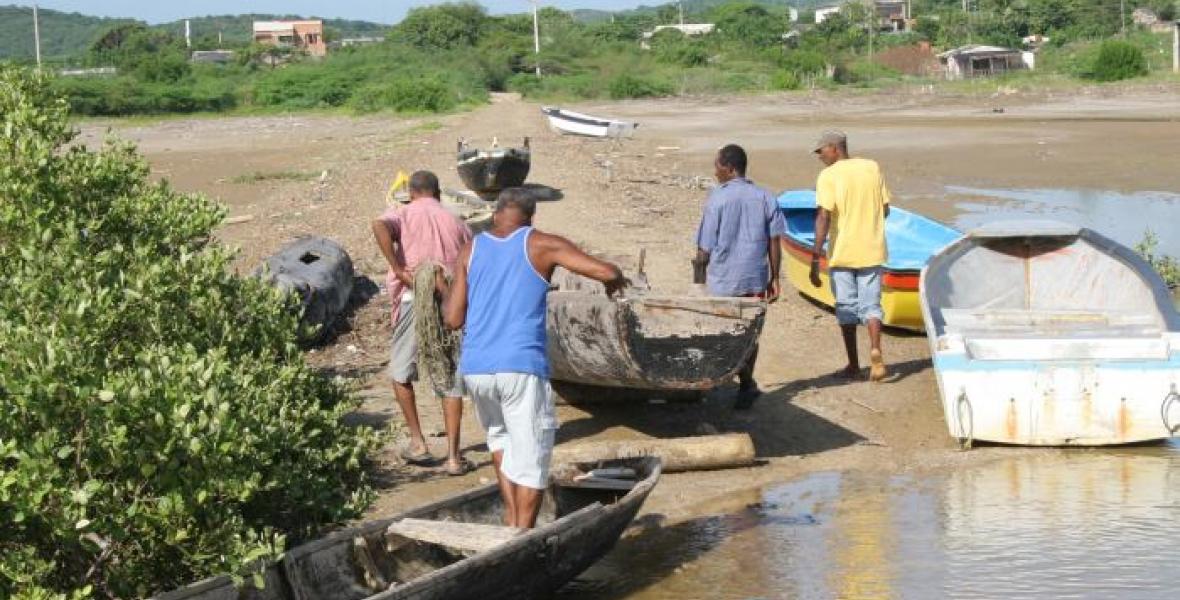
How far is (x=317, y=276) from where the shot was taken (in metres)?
12.7

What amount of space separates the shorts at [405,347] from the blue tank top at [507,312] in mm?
2014

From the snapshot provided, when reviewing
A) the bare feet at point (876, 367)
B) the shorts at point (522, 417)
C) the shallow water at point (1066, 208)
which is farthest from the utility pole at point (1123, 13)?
the shorts at point (522, 417)

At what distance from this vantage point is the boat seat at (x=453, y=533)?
21.6ft

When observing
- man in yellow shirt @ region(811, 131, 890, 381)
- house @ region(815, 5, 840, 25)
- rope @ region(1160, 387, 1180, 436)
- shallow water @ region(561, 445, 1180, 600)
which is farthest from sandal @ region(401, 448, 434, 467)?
house @ region(815, 5, 840, 25)

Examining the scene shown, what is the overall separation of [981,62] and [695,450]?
220ft

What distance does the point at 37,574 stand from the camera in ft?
18.0

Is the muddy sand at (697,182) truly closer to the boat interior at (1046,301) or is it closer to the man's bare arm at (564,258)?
the boat interior at (1046,301)

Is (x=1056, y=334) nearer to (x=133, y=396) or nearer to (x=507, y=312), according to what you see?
(x=507, y=312)

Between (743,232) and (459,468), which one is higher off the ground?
(743,232)

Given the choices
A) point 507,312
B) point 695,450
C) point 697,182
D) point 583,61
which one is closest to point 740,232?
point 695,450

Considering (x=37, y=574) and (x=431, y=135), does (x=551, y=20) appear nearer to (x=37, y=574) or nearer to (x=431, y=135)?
(x=431, y=135)

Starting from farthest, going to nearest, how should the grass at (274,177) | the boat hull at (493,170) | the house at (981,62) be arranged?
the house at (981,62)
the grass at (274,177)
the boat hull at (493,170)

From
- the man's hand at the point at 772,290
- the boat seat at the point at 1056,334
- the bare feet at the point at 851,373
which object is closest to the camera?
the boat seat at the point at 1056,334

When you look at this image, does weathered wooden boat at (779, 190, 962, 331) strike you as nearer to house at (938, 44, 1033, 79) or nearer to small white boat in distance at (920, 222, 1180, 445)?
small white boat in distance at (920, 222, 1180, 445)
